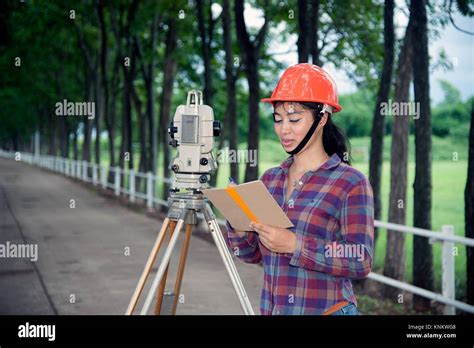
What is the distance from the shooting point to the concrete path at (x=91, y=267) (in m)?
7.03

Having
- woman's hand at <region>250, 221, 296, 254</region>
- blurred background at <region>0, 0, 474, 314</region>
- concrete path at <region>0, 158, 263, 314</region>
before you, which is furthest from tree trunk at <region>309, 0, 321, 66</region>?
woman's hand at <region>250, 221, 296, 254</region>

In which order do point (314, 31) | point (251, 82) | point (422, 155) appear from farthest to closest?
point (251, 82)
point (314, 31)
point (422, 155)

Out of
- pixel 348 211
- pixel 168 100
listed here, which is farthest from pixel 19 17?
pixel 348 211

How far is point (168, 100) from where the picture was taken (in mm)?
20922

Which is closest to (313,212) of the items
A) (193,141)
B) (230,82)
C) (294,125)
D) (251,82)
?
(294,125)

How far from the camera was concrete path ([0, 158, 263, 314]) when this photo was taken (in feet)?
23.1

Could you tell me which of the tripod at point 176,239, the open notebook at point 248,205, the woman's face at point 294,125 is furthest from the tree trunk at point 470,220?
the open notebook at point 248,205

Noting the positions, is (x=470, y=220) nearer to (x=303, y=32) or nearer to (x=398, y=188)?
(x=398, y=188)

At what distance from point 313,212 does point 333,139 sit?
0.38 m

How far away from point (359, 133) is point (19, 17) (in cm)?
1097

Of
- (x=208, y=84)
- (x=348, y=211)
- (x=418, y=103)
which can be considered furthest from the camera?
(x=208, y=84)

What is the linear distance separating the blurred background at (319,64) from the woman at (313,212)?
1.99 ft

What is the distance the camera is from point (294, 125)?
2998 mm
